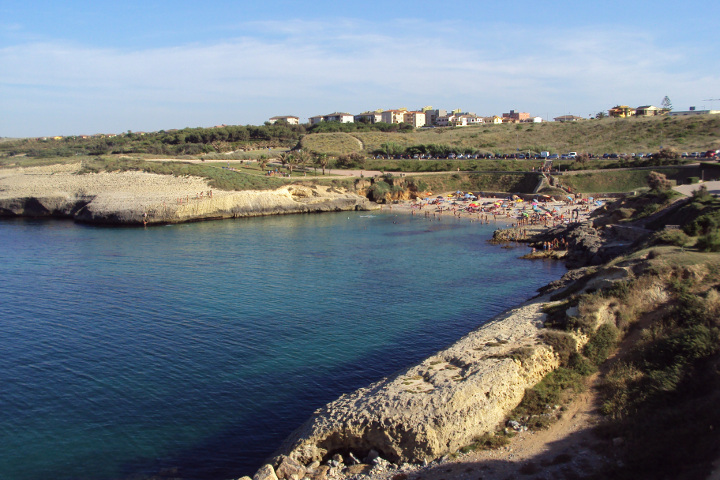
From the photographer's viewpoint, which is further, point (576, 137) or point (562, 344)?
point (576, 137)

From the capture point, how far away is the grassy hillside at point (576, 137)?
9781cm

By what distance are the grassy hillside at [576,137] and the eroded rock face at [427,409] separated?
9100cm

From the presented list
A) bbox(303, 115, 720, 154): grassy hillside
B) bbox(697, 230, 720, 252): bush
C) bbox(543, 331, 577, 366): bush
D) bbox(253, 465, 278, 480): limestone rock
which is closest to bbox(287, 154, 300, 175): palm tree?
bbox(303, 115, 720, 154): grassy hillside

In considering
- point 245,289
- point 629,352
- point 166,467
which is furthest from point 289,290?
point 629,352

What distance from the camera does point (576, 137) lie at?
113 m

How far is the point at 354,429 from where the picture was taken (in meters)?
16.3

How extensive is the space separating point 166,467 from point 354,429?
6008 millimetres

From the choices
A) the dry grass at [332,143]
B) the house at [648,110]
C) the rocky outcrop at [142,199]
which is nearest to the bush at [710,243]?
the rocky outcrop at [142,199]

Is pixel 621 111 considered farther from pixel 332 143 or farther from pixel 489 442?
pixel 489 442

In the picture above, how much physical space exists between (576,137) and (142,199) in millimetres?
87801

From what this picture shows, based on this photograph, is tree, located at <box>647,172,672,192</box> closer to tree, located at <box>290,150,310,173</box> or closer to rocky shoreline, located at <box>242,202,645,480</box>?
rocky shoreline, located at <box>242,202,645,480</box>

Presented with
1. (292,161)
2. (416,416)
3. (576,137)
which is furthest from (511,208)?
(416,416)

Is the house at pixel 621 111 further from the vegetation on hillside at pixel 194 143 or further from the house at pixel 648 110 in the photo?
the vegetation on hillside at pixel 194 143

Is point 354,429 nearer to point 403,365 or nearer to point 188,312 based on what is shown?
point 403,365
